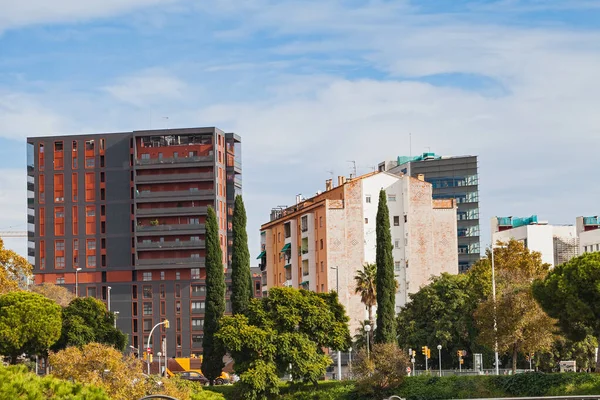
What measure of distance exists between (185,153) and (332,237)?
44832 mm

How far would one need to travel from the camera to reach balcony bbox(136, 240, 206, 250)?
549 ft

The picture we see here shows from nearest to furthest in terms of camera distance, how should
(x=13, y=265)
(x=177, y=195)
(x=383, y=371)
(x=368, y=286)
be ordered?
(x=383, y=371), (x=13, y=265), (x=368, y=286), (x=177, y=195)

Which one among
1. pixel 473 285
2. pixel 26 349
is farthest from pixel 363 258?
pixel 26 349

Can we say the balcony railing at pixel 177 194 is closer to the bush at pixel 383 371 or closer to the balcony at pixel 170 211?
the balcony at pixel 170 211

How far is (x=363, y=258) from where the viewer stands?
438 ft

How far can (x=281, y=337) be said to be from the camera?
82562 millimetres

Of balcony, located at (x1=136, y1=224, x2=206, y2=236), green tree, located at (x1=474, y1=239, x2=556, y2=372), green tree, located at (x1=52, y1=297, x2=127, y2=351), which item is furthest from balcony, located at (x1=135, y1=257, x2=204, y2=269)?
green tree, located at (x1=474, y1=239, x2=556, y2=372)

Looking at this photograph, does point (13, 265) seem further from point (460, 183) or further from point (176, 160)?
point (460, 183)

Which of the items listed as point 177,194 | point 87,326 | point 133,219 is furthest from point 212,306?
point 133,219

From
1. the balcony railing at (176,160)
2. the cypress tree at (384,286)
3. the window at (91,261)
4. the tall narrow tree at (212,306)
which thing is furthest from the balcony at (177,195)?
the cypress tree at (384,286)

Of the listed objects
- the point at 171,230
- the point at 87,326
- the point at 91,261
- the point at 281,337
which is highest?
the point at 171,230

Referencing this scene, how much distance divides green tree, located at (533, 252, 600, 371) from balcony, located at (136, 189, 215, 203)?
9982 centimetres

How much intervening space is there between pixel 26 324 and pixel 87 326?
8.04 m

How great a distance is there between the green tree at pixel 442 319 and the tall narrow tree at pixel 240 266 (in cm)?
2171
